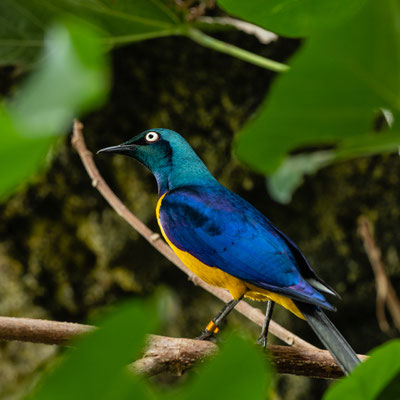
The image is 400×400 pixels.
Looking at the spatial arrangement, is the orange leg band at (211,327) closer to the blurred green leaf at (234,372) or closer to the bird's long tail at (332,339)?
the bird's long tail at (332,339)

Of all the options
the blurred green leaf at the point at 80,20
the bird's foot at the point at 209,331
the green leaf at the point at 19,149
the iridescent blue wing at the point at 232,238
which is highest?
the green leaf at the point at 19,149

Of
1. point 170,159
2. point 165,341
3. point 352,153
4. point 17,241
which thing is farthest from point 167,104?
point 352,153

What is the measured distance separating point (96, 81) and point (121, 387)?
0.09 meters

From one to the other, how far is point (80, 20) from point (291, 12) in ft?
1.92

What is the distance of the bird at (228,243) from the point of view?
2.63 ft

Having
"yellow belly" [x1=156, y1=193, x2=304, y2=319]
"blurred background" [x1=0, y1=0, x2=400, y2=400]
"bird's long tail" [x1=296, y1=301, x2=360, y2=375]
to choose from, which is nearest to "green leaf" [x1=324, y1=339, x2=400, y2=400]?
"bird's long tail" [x1=296, y1=301, x2=360, y2=375]

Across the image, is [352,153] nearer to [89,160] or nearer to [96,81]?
[96,81]

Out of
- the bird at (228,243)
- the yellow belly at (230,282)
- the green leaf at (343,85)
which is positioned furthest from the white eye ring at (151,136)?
the green leaf at (343,85)

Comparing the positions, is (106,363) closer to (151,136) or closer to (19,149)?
(19,149)

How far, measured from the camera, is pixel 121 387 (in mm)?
183

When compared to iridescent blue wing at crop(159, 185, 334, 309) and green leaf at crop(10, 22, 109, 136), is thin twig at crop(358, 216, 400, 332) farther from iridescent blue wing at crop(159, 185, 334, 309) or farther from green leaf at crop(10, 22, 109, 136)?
green leaf at crop(10, 22, 109, 136)

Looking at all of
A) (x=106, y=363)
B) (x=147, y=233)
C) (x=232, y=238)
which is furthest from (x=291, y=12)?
(x=147, y=233)

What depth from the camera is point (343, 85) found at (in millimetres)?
222

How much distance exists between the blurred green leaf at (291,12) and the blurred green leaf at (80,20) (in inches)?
19.8
